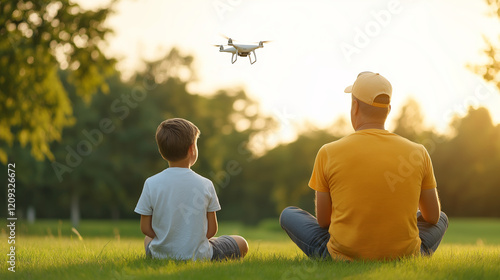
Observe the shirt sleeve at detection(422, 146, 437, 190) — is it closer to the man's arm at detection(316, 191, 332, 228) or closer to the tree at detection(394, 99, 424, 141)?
the man's arm at detection(316, 191, 332, 228)

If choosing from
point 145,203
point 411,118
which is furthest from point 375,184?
point 411,118

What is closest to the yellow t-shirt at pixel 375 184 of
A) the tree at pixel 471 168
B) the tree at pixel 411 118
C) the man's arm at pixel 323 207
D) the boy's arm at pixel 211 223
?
the man's arm at pixel 323 207

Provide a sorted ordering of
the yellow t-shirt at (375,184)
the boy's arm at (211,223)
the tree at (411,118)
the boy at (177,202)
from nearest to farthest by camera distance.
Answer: the yellow t-shirt at (375,184) < the boy at (177,202) < the boy's arm at (211,223) < the tree at (411,118)

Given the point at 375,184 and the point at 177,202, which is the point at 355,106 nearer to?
the point at 375,184

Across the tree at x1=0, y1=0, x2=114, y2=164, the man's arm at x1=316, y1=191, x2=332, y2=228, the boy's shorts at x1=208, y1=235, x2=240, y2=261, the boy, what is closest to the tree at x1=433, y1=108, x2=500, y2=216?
the tree at x1=0, y1=0, x2=114, y2=164

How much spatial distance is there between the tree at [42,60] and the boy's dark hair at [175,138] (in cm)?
837

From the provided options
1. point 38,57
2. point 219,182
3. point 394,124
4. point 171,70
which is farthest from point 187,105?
point 38,57

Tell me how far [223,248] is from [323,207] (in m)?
1.06

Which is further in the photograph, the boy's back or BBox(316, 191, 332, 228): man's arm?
the boy's back

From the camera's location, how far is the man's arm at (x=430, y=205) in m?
4.09

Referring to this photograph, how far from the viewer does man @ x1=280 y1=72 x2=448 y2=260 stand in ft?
12.7

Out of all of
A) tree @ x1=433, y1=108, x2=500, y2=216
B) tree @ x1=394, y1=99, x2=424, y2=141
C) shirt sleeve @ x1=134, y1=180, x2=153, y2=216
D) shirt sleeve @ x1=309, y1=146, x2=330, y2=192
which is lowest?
tree @ x1=433, y1=108, x2=500, y2=216

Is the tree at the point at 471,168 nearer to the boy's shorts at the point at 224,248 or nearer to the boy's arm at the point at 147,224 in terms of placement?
the boy's shorts at the point at 224,248

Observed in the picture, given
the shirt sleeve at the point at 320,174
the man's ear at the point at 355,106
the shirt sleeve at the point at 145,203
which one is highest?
the man's ear at the point at 355,106
